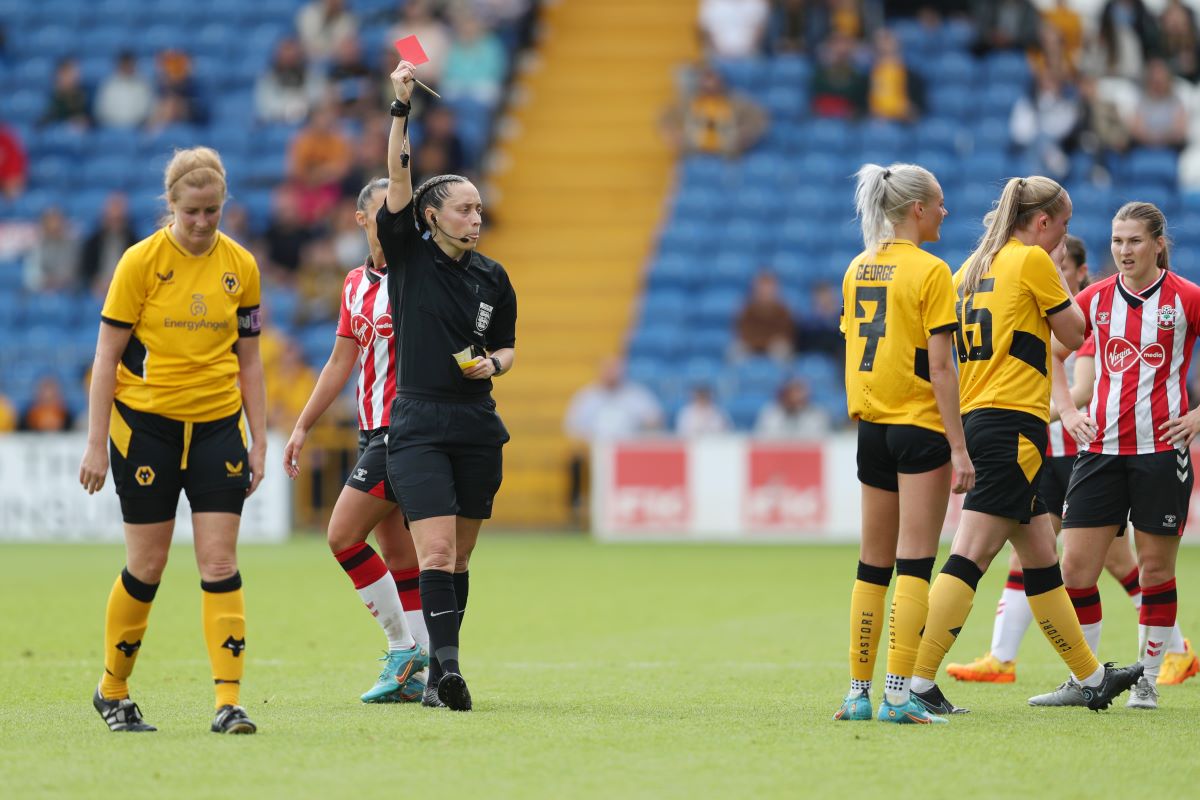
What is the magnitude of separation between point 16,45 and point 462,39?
7.38 metres

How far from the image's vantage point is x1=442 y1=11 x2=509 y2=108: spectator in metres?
23.8

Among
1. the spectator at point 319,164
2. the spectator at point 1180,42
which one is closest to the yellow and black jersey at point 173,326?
the spectator at point 319,164

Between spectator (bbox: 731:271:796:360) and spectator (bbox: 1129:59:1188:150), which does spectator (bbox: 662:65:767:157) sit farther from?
spectator (bbox: 1129:59:1188:150)

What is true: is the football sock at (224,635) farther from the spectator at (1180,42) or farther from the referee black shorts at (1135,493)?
the spectator at (1180,42)

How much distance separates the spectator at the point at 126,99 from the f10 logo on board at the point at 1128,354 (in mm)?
19511

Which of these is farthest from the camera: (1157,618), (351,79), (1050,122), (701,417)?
(351,79)

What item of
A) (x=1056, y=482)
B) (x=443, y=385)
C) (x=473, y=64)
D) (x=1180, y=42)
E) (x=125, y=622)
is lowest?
(x=125, y=622)

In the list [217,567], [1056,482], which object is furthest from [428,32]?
[217,567]

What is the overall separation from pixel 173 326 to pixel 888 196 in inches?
108

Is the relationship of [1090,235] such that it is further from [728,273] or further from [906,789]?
[906,789]

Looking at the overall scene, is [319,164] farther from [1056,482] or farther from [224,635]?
[224,635]

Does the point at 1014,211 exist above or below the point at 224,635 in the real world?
above

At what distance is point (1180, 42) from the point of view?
21250 millimetres

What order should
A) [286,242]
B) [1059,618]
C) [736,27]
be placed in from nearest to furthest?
[1059,618], [286,242], [736,27]
